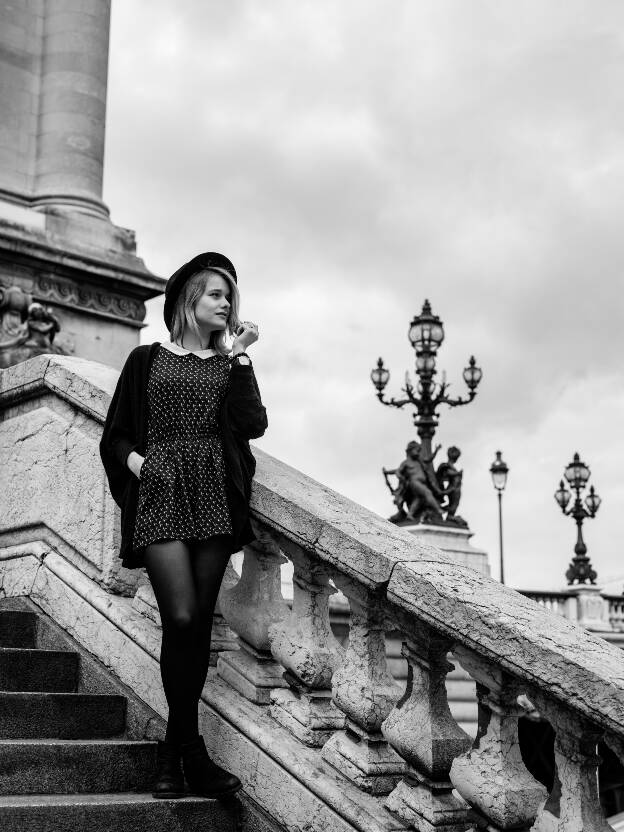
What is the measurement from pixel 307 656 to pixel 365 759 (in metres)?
0.49

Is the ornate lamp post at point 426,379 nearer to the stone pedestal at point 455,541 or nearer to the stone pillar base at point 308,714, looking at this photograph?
the stone pedestal at point 455,541

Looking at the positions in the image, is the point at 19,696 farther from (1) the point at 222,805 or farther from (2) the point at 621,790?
(2) the point at 621,790

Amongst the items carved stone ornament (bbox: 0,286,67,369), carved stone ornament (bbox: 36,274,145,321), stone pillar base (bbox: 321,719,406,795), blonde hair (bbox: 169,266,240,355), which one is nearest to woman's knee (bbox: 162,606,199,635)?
stone pillar base (bbox: 321,719,406,795)

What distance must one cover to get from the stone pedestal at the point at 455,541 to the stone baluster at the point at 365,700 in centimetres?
2297

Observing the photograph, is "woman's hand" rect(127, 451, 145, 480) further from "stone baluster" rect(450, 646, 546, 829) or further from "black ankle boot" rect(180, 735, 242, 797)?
"stone baluster" rect(450, 646, 546, 829)

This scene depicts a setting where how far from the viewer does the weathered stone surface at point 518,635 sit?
3030 mm

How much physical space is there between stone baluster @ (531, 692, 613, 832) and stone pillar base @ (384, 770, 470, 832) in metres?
0.32

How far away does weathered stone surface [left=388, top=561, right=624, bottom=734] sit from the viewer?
303cm

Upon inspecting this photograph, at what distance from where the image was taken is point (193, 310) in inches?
176

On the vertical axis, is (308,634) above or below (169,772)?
above

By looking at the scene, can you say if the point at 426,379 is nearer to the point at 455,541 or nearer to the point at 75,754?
the point at 455,541

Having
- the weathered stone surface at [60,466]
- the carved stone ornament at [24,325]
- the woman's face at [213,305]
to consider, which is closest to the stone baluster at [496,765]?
the woman's face at [213,305]

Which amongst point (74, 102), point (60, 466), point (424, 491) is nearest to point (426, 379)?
point (424, 491)

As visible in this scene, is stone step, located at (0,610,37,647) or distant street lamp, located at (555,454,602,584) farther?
distant street lamp, located at (555,454,602,584)
